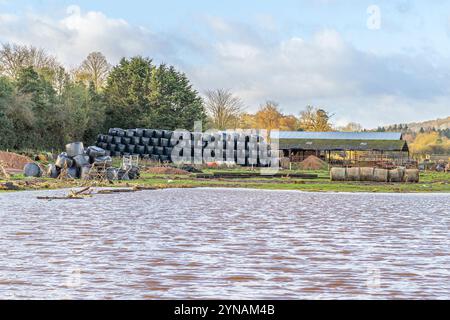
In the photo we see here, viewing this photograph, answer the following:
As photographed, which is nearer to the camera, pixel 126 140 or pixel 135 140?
pixel 135 140

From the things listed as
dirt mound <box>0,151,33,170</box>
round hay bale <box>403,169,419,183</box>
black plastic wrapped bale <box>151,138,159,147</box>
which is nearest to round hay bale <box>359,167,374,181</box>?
round hay bale <box>403,169,419,183</box>

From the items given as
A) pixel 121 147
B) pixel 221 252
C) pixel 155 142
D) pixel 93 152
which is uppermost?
pixel 155 142

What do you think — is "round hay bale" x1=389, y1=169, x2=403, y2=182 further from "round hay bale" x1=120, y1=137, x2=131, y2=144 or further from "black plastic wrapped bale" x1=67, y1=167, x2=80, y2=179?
"round hay bale" x1=120, y1=137, x2=131, y2=144

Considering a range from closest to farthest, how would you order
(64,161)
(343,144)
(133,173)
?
(64,161)
(133,173)
(343,144)

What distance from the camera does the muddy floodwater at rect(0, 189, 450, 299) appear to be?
9766mm

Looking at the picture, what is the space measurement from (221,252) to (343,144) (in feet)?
223

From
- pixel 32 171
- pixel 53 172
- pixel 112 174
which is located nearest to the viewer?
pixel 32 171

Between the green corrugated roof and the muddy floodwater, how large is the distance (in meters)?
55.4

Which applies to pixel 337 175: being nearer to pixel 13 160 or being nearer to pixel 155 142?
pixel 13 160

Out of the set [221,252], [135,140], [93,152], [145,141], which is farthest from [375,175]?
[221,252]

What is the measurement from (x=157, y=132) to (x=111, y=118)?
1802cm

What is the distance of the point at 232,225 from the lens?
17.9 metres

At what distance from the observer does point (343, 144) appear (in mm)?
80188
